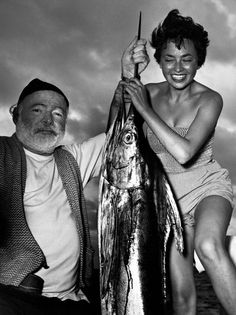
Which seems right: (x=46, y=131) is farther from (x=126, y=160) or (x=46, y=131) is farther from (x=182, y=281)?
(x=182, y=281)

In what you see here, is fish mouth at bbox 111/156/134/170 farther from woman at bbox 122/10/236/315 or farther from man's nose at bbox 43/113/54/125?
man's nose at bbox 43/113/54/125

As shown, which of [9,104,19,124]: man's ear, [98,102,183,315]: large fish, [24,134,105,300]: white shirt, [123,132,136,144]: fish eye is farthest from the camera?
[9,104,19,124]: man's ear

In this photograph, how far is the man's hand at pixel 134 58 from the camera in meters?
2.83

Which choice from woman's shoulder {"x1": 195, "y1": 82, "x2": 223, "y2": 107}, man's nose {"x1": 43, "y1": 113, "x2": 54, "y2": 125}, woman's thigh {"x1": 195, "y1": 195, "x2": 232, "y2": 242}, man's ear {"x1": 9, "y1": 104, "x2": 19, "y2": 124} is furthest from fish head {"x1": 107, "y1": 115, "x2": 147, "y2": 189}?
man's ear {"x1": 9, "y1": 104, "x2": 19, "y2": 124}

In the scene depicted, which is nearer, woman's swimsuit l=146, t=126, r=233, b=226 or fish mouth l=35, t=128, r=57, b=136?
woman's swimsuit l=146, t=126, r=233, b=226

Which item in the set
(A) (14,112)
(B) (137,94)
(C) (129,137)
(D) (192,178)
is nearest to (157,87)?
(D) (192,178)

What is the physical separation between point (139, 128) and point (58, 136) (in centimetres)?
89

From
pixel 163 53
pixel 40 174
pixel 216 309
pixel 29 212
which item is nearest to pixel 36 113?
pixel 40 174

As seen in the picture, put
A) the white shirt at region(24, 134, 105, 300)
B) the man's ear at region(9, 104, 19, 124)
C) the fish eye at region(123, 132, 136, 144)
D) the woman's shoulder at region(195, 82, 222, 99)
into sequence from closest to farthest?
the fish eye at region(123, 132, 136, 144) < the white shirt at region(24, 134, 105, 300) < the woman's shoulder at region(195, 82, 222, 99) < the man's ear at region(9, 104, 19, 124)

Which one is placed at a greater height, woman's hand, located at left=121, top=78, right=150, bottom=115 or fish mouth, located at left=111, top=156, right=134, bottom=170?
woman's hand, located at left=121, top=78, right=150, bottom=115

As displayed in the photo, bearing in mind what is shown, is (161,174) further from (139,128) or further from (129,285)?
(129,285)

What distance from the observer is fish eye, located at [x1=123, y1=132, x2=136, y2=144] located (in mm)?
2676

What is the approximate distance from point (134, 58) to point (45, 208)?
112 centimetres

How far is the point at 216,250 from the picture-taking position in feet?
9.50
